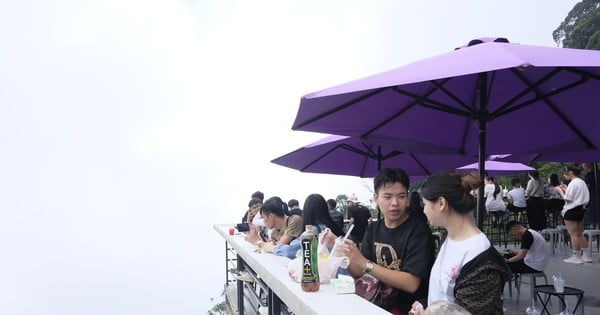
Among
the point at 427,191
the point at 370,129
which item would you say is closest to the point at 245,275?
the point at 370,129

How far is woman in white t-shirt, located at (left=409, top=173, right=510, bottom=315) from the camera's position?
67.3 inches

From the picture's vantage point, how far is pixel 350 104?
3604 millimetres

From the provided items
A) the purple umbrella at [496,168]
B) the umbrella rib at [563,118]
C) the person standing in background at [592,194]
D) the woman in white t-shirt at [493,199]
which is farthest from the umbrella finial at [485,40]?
the woman in white t-shirt at [493,199]

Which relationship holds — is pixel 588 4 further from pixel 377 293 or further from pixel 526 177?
pixel 377 293

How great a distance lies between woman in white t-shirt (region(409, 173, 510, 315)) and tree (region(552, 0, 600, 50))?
2247cm

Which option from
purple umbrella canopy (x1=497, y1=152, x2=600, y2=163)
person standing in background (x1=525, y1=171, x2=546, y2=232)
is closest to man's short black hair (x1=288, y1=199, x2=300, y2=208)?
purple umbrella canopy (x1=497, y1=152, x2=600, y2=163)

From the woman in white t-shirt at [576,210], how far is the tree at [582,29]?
57.8ft

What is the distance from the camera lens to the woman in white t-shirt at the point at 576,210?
5.92 metres

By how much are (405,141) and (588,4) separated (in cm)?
3287

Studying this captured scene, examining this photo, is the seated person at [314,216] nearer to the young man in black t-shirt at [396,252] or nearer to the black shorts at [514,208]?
the young man in black t-shirt at [396,252]

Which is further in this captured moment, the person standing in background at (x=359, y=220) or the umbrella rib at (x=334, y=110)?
the person standing in background at (x=359, y=220)

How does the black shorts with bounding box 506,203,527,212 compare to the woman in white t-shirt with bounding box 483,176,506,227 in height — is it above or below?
below

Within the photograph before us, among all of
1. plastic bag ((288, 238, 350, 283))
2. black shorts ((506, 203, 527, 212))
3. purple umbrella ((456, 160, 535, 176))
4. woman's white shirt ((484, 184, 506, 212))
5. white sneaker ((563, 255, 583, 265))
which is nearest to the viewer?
plastic bag ((288, 238, 350, 283))

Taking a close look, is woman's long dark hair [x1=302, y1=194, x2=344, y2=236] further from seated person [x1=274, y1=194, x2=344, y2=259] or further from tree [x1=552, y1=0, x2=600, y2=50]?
tree [x1=552, y1=0, x2=600, y2=50]
